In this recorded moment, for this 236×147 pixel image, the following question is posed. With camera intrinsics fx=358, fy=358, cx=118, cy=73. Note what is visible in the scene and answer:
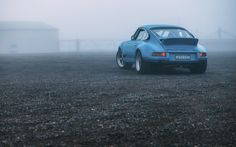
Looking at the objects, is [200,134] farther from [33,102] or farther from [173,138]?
[33,102]

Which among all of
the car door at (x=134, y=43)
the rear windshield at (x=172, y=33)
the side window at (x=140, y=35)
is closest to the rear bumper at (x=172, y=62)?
the rear windshield at (x=172, y=33)

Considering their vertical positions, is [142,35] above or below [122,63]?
above

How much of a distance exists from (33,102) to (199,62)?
17.7 feet

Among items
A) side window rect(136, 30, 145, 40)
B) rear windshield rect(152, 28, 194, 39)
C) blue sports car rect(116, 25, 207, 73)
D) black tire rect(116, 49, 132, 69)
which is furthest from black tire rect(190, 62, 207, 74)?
black tire rect(116, 49, 132, 69)

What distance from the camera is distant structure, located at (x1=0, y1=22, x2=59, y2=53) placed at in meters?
70.7

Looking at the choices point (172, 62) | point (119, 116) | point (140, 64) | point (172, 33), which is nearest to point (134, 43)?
point (140, 64)

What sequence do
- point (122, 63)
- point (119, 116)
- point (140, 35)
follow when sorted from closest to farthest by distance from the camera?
→ point (119, 116) < point (140, 35) < point (122, 63)

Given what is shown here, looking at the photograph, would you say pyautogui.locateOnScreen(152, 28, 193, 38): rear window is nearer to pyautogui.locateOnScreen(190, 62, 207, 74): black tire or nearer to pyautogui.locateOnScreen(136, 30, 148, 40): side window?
pyautogui.locateOnScreen(136, 30, 148, 40): side window

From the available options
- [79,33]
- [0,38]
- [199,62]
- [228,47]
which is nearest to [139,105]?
[199,62]

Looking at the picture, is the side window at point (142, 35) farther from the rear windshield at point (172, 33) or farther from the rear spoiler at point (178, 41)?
the rear spoiler at point (178, 41)

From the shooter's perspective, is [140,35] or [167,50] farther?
[140,35]

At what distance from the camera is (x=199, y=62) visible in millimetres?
9453

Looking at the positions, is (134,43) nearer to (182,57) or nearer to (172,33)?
(172,33)

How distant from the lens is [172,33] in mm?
9953
